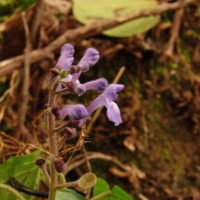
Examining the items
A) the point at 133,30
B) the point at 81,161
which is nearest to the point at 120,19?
the point at 133,30

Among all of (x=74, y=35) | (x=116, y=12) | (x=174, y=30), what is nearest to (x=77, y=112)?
(x=74, y=35)

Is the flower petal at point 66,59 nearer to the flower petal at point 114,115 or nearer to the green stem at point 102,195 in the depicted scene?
the flower petal at point 114,115

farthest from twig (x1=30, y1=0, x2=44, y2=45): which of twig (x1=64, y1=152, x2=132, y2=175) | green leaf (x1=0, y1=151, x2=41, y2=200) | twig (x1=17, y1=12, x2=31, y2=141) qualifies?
green leaf (x1=0, y1=151, x2=41, y2=200)

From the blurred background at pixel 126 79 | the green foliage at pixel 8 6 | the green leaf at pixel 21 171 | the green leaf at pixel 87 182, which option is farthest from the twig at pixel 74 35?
the green leaf at pixel 87 182

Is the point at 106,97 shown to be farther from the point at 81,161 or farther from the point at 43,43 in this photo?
the point at 43,43

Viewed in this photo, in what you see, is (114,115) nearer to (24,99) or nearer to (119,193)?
(119,193)

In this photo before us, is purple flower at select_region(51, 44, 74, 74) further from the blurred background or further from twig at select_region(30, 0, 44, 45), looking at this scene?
twig at select_region(30, 0, 44, 45)
